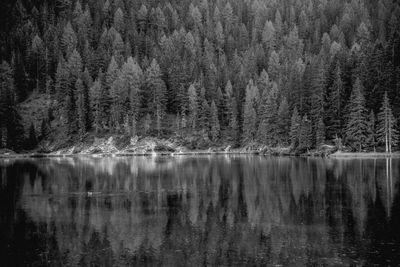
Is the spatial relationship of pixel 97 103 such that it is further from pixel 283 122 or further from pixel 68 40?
pixel 283 122

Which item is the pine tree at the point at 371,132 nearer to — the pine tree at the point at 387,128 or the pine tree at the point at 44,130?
the pine tree at the point at 387,128

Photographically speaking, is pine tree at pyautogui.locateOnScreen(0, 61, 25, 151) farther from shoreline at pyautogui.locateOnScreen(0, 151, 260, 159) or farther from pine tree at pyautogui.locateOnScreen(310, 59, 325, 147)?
pine tree at pyautogui.locateOnScreen(310, 59, 325, 147)

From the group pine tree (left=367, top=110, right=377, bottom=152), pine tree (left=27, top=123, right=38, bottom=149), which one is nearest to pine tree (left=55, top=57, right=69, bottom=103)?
pine tree (left=27, top=123, right=38, bottom=149)

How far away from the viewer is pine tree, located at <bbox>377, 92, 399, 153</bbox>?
10288 centimetres

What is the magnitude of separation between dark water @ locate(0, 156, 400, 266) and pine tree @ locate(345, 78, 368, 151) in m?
47.0

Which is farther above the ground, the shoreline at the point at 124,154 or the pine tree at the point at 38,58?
the pine tree at the point at 38,58

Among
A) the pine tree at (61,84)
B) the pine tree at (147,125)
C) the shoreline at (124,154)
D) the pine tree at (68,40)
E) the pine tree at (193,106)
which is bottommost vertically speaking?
the shoreline at (124,154)

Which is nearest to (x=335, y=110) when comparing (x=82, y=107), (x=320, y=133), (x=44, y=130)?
(x=320, y=133)

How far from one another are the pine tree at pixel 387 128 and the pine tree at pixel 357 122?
152 inches

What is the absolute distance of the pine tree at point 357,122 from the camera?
107m

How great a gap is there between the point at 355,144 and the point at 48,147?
96.3 meters

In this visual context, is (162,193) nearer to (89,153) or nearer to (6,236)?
A: (6,236)

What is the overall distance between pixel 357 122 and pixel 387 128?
7260mm

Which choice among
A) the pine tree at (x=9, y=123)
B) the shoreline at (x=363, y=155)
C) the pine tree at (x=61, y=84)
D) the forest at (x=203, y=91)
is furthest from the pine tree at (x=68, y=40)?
the shoreline at (x=363, y=155)
